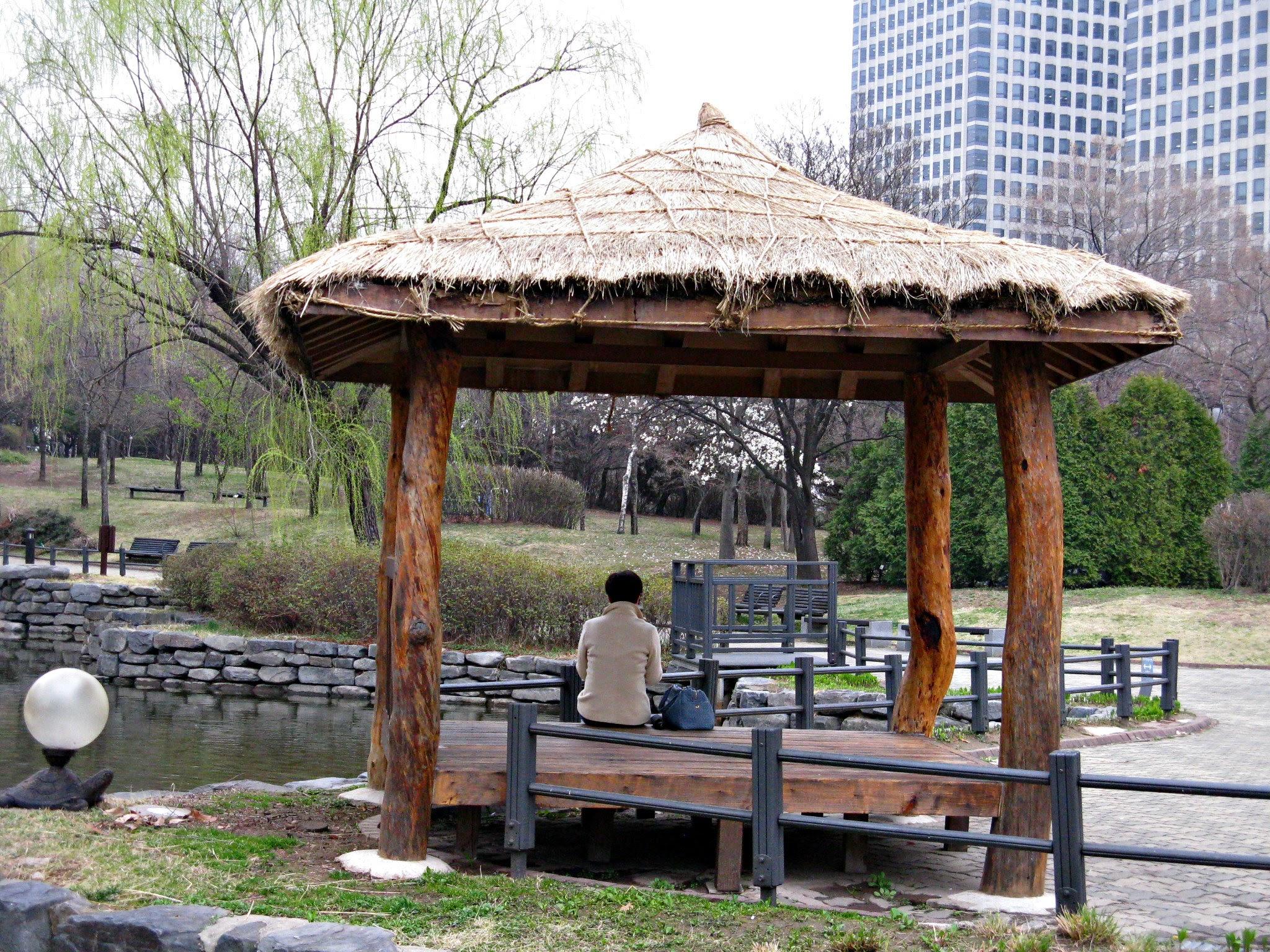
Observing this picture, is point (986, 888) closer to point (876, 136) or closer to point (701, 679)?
point (701, 679)

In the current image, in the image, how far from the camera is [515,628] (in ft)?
63.5

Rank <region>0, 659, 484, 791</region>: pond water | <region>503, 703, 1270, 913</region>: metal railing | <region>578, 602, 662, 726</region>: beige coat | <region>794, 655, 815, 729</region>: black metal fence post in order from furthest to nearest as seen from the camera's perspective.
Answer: <region>0, 659, 484, 791</region>: pond water → <region>794, 655, 815, 729</region>: black metal fence post → <region>578, 602, 662, 726</region>: beige coat → <region>503, 703, 1270, 913</region>: metal railing

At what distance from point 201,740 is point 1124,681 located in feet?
32.5

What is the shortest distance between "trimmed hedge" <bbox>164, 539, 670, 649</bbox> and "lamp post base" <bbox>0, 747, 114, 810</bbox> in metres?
11.7

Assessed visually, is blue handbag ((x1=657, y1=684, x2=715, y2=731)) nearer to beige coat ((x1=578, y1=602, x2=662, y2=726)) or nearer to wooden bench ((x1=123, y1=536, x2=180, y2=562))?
beige coat ((x1=578, y1=602, x2=662, y2=726))

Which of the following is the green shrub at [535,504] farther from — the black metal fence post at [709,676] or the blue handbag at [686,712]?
the blue handbag at [686,712]

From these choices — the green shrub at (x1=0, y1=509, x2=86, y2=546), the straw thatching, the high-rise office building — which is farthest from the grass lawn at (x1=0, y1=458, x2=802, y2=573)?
the high-rise office building

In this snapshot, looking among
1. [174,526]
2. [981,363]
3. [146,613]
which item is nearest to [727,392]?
[981,363]

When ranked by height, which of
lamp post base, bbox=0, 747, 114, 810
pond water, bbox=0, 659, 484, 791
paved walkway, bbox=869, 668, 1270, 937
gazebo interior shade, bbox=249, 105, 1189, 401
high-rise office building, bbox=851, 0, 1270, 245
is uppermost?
high-rise office building, bbox=851, 0, 1270, 245

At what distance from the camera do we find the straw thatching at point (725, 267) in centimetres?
Answer: 573

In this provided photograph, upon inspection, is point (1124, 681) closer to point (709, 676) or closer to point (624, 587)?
point (709, 676)

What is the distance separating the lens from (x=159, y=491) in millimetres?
Answer: 41250

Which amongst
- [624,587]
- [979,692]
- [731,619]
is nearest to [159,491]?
[731,619]

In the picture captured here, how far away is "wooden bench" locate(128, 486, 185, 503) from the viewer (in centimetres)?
4078
